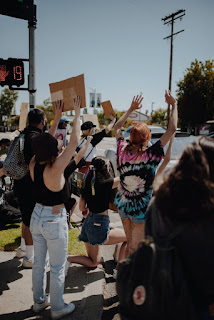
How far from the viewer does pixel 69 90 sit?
95.4 inches

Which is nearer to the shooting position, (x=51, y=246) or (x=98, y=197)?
(x=51, y=246)

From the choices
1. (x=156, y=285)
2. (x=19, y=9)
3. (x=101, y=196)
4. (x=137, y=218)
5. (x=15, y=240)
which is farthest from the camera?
(x=19, y=9)

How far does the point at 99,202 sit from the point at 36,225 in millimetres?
920

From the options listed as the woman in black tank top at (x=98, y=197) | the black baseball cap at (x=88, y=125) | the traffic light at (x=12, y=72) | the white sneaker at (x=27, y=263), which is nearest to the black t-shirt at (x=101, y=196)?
the woman in black tank top at (x=98, y=197)

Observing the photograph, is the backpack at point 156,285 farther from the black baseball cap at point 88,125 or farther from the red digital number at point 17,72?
the red digital number at point 17,72

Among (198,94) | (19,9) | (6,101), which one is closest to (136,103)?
(19,9)

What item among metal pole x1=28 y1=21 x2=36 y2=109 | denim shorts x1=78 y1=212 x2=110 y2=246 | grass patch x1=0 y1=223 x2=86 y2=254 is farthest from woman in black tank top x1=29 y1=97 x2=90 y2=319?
metal pole x1=28 y1=21 x2=36 y2=109

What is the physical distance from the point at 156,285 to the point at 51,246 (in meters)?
1.47

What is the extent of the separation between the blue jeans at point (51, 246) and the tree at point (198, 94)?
83.4ft

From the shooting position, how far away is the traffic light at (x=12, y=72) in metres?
5.38

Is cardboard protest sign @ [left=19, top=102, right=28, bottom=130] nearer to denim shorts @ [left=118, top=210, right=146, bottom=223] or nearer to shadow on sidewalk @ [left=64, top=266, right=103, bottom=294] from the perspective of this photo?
denim shorts @ [left=118, top=210, right=146, bottom=223]

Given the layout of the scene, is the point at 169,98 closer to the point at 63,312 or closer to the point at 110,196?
the point at 110,196

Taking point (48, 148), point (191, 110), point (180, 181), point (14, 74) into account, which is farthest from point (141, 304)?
point (191, 110)

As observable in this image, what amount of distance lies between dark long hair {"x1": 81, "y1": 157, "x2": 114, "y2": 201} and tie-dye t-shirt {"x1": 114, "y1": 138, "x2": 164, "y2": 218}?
30cm
